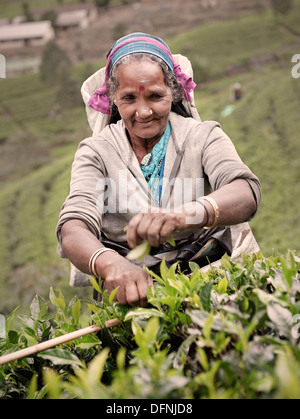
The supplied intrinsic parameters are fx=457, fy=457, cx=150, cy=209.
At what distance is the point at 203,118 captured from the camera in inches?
323

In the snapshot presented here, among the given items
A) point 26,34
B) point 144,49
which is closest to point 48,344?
point 144,49

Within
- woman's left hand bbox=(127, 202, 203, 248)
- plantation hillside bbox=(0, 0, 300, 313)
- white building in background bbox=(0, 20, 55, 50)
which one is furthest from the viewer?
white building in background bbox=(0, 20, 55, 50)

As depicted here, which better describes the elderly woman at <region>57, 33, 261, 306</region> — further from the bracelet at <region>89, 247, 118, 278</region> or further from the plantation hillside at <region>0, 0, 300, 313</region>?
the plantation hillside at <region>0, 0, 300, 313</region>

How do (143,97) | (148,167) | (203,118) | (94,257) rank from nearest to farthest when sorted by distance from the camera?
(94,257) → (143,97) → (148,167) → (203,118)

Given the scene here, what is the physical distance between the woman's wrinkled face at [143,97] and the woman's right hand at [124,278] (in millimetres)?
694

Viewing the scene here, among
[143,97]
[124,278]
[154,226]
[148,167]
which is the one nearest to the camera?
[154,226]

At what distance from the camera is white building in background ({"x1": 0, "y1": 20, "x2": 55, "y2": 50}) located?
12.9 m

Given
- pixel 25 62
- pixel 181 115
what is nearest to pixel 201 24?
pixel 25 62

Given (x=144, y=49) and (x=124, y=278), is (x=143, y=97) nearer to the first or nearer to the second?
(x=144, y=49)

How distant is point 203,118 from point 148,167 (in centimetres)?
628

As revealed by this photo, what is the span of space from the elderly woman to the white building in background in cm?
1182

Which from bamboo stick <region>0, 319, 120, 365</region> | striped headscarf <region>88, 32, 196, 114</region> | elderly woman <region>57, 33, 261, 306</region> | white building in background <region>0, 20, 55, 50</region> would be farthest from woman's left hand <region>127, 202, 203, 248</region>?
white building in background <region>0, 20, 55, 50</region>

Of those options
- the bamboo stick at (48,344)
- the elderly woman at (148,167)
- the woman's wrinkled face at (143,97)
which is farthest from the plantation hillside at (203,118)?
the bamboo stick at (48,344)

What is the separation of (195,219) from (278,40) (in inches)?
449
